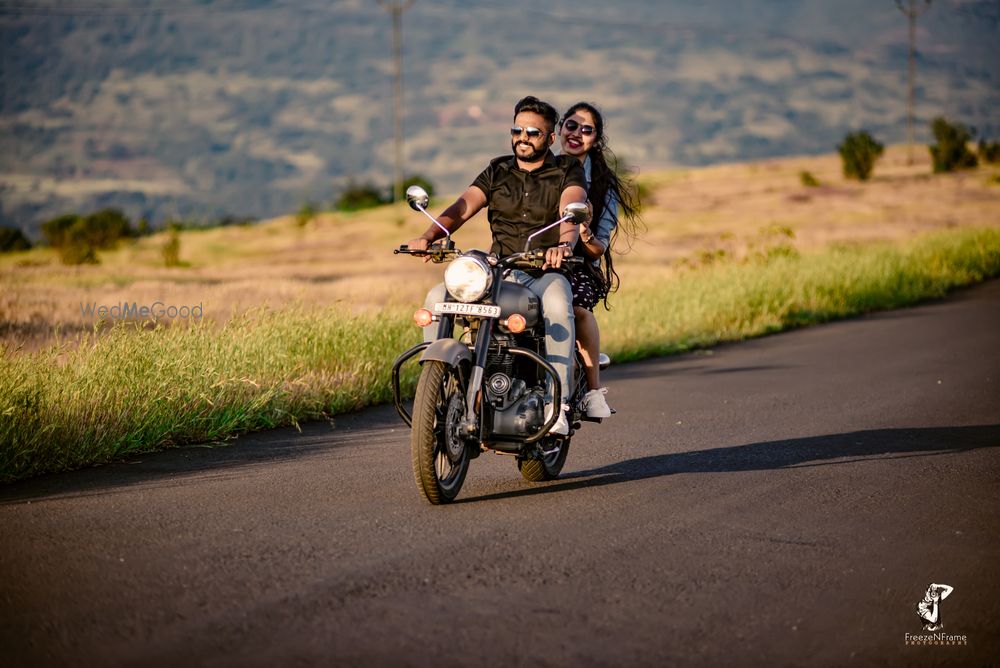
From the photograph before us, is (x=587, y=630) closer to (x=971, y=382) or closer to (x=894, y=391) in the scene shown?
(x=894, y=391)

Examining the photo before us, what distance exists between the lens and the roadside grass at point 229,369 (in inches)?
328

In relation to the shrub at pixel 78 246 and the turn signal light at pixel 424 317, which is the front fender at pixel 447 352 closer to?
the turn signal light at pixel 424 317

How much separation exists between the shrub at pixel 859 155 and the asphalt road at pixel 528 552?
72.4 m

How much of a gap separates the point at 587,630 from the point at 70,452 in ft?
14.2

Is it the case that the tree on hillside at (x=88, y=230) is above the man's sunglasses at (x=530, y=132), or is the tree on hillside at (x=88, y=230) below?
below

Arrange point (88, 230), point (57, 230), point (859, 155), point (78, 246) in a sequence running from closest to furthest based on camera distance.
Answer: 1. point (78, 246)
2. point (57, 230)
3. point (88, 230)
4. point (859, 155)

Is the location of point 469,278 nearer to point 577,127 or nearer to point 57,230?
point 577,127

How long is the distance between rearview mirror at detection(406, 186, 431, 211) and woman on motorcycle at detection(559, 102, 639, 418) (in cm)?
106

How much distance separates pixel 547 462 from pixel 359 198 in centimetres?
7869

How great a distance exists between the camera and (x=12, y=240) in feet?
197

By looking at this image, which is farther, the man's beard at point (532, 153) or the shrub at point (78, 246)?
the shrub at point (78, 246)

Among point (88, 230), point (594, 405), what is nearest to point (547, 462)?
point (594, 405)

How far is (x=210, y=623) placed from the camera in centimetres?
502

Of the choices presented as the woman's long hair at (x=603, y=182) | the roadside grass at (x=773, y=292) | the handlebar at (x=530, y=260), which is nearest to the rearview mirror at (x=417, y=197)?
the handlebar at (x=530, y=260)
